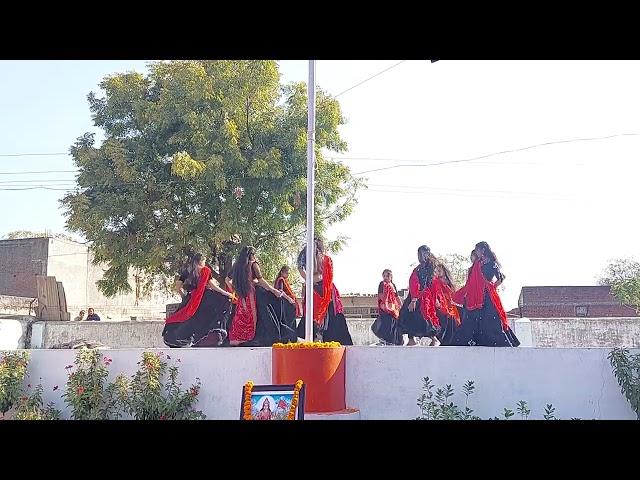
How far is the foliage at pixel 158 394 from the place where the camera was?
8609mm

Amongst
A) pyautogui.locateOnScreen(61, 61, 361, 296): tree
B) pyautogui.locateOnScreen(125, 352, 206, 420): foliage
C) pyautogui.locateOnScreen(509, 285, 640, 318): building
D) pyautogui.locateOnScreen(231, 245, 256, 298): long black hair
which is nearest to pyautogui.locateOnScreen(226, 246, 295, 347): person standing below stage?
pyautogui.locateOnScreen(231, 245, 256, 298): long black hair

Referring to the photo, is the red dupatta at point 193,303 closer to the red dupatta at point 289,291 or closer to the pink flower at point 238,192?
the red dupatta at point 289,291

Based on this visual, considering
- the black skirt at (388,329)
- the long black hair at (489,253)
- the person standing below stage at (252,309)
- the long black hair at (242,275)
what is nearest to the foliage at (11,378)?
the person standing below stage at (252,309)

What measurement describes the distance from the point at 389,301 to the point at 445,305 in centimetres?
110

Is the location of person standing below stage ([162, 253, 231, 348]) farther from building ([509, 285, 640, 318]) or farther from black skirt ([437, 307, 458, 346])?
building ([509, 285, 640, 318])

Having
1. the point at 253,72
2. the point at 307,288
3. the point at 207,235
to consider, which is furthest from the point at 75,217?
the point at 307,288

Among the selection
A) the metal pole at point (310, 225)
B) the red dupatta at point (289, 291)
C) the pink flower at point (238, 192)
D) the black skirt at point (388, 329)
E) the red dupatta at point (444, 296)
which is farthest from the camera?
the pink flower at point (238, 192)

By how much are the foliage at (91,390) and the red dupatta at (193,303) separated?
240 centimetres

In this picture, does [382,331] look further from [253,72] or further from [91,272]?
[91,272]

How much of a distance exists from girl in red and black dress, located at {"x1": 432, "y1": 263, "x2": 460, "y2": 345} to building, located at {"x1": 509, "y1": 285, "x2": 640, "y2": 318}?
17644 mm

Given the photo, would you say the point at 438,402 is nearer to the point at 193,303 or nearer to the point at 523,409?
the point at 523,409

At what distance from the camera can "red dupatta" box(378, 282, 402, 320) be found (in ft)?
39.3

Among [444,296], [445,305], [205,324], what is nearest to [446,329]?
[445,305]

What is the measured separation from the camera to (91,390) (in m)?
8.77
